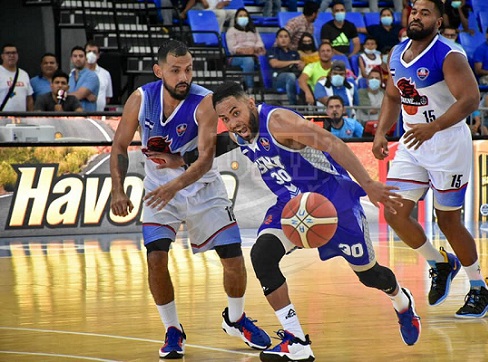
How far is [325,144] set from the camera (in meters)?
5.30

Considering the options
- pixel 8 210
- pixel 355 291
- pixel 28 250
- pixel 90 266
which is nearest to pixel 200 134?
pixel 355 291

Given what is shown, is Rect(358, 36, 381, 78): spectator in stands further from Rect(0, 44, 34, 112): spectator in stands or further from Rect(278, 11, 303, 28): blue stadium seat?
Rect(0, 44, 34, 112): spectator in stands

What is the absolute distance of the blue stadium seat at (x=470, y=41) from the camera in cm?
1930

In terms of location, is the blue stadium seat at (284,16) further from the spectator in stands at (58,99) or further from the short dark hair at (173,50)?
the short dark hair at (173,50)

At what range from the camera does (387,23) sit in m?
18.5

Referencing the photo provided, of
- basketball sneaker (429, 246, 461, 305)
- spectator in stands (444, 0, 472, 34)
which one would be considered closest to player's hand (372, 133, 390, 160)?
basketball sneaker (429, 246, 461, 305)

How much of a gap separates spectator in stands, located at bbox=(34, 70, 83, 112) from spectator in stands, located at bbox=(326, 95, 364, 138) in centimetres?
366

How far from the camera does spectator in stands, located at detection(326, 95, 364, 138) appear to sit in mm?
14398

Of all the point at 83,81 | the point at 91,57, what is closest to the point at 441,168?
the point at 83,81

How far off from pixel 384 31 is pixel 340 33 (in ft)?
3.41

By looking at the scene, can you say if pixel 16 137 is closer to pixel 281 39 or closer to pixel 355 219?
pixel 281 39

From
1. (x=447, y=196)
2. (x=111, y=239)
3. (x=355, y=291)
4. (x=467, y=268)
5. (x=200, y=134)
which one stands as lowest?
(x=111, y=239)

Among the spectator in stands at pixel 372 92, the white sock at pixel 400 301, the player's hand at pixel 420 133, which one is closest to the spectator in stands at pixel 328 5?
the spectator in stands at pixel 372 92

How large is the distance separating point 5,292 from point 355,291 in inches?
119
